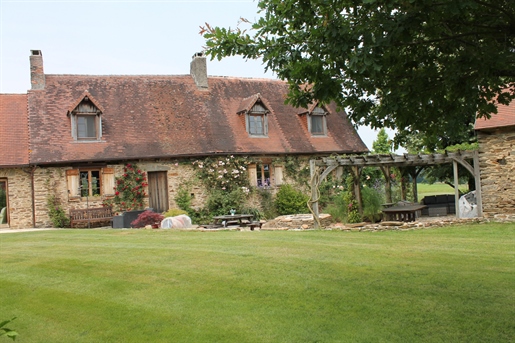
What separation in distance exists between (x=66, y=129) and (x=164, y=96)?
15.7 ft

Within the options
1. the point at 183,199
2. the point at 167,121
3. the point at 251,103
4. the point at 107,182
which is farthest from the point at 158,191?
the point at 251,103

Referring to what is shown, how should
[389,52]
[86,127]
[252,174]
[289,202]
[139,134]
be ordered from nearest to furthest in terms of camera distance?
1. [389,52]
2. [86,127]
3. [139,134]
4. [289,202]
5. [252,174]

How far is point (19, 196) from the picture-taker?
18516mm

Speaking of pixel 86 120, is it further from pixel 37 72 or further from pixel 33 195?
pixel 33 195

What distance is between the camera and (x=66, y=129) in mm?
19812

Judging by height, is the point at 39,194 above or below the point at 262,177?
below

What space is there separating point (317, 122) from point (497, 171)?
1029 centimetres

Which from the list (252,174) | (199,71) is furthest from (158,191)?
(199,71)

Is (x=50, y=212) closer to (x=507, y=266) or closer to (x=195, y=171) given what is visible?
(x=195, y=171)

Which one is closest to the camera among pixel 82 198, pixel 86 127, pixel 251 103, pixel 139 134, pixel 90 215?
pixel 90 215

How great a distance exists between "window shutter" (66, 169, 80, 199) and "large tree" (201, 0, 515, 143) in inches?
588

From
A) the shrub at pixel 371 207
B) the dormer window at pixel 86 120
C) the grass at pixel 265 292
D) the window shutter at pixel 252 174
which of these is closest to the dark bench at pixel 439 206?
the shrub at pixel 371 207

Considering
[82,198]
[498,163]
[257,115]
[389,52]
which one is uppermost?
[257,115]

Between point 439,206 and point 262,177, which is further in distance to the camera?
point 262,177
